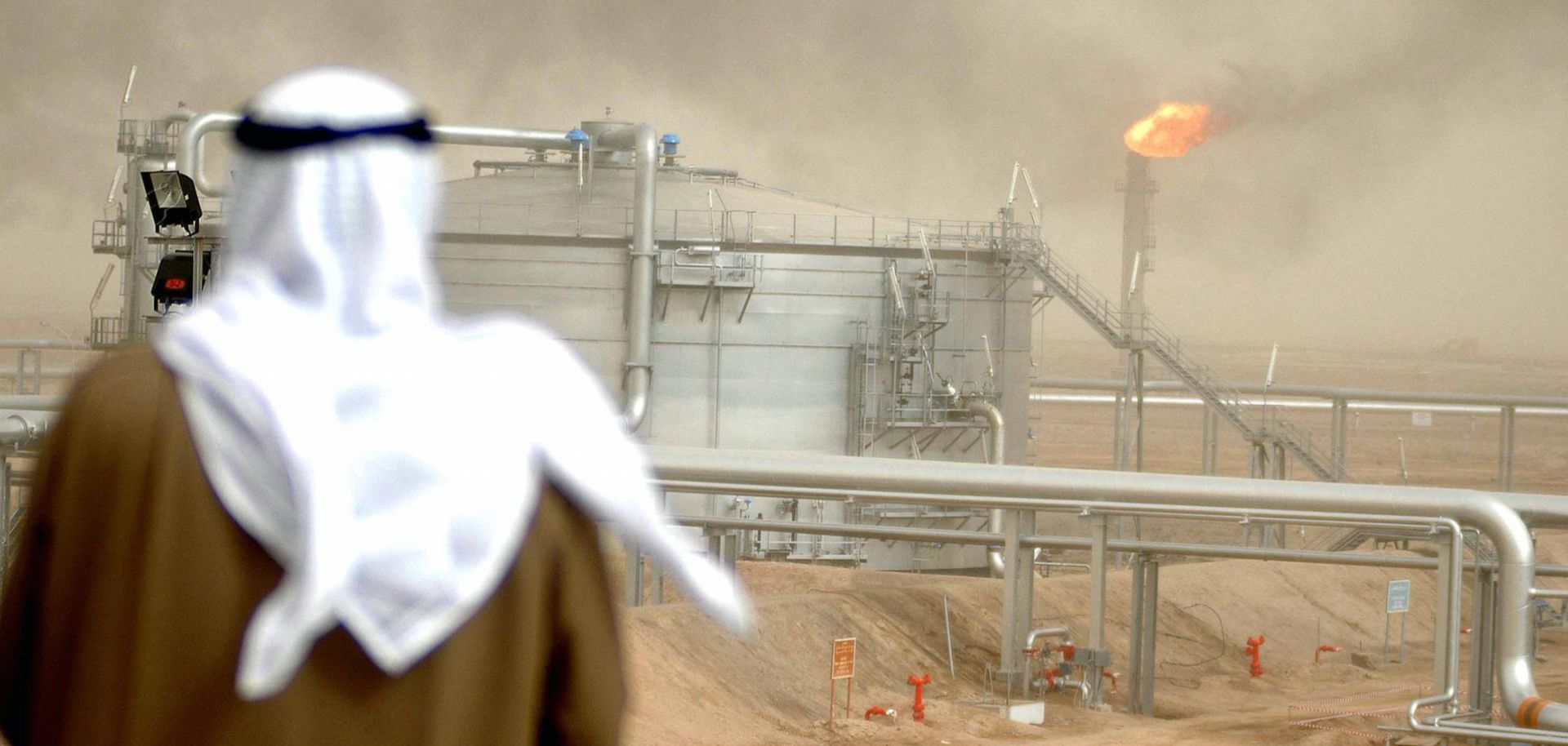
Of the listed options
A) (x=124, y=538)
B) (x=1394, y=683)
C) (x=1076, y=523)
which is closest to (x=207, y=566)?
(x=124, y=538)

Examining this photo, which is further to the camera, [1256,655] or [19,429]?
[1256,655]

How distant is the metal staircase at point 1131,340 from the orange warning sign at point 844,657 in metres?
13.7

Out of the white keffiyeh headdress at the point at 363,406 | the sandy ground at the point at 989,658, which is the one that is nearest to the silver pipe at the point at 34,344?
the sandy ground at the point at 989,658

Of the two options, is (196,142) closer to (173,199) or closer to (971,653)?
(173,199)

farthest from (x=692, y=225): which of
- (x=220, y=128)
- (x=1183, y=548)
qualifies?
(x=1183, y=548)

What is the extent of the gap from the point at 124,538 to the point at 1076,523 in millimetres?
30188

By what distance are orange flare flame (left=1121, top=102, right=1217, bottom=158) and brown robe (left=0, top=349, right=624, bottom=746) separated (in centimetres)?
3724

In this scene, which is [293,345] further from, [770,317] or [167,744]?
[770,317]

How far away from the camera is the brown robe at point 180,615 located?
4.53 ft

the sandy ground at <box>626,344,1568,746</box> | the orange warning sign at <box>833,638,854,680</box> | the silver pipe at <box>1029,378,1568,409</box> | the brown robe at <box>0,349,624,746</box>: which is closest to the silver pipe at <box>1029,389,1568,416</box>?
the silver pipe at <box>1029,378,1568,409</box>

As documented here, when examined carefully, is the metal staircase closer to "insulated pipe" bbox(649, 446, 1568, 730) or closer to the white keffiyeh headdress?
"insulated pipe" bbox(649, 446, 1568, 730)

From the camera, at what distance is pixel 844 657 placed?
7.70 meters

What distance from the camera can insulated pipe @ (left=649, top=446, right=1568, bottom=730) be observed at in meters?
5.79

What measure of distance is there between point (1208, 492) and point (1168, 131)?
3401cm
